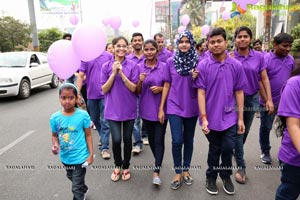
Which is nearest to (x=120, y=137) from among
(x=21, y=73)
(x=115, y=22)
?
(x=115, y=22)

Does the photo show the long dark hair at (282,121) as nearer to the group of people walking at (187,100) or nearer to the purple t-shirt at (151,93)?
the group of people walking at (187,100)

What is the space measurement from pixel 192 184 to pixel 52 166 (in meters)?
2.00

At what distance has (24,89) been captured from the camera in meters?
8.94

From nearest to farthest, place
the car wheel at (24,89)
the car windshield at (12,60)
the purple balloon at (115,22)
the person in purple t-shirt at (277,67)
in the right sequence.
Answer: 1. the person in purple t-shirt at (277,67)
2. the purple balloon at (115,22)
3. the car wheel at (24,89)
4. the car windshield at (12,60)

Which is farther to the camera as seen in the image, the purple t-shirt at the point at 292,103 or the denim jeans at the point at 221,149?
the denim jeans at the point at 221,149

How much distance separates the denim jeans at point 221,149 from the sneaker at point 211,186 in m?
0.05

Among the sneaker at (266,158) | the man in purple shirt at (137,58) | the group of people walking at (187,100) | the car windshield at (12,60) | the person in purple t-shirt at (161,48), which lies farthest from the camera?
the car windshield at (12,60)

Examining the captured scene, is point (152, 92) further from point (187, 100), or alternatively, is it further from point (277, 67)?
point (277, 67)

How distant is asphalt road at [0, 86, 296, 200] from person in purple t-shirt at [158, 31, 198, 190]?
35 cm

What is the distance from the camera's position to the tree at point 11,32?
818 inches

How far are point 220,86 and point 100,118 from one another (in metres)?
2.30

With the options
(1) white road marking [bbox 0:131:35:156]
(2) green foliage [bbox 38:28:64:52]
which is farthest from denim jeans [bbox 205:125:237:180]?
(2) green foliage [bbox 38:28:64:52]

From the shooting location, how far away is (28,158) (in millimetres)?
4316

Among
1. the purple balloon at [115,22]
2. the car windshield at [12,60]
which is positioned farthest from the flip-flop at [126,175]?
the car windshield at [12,60]
